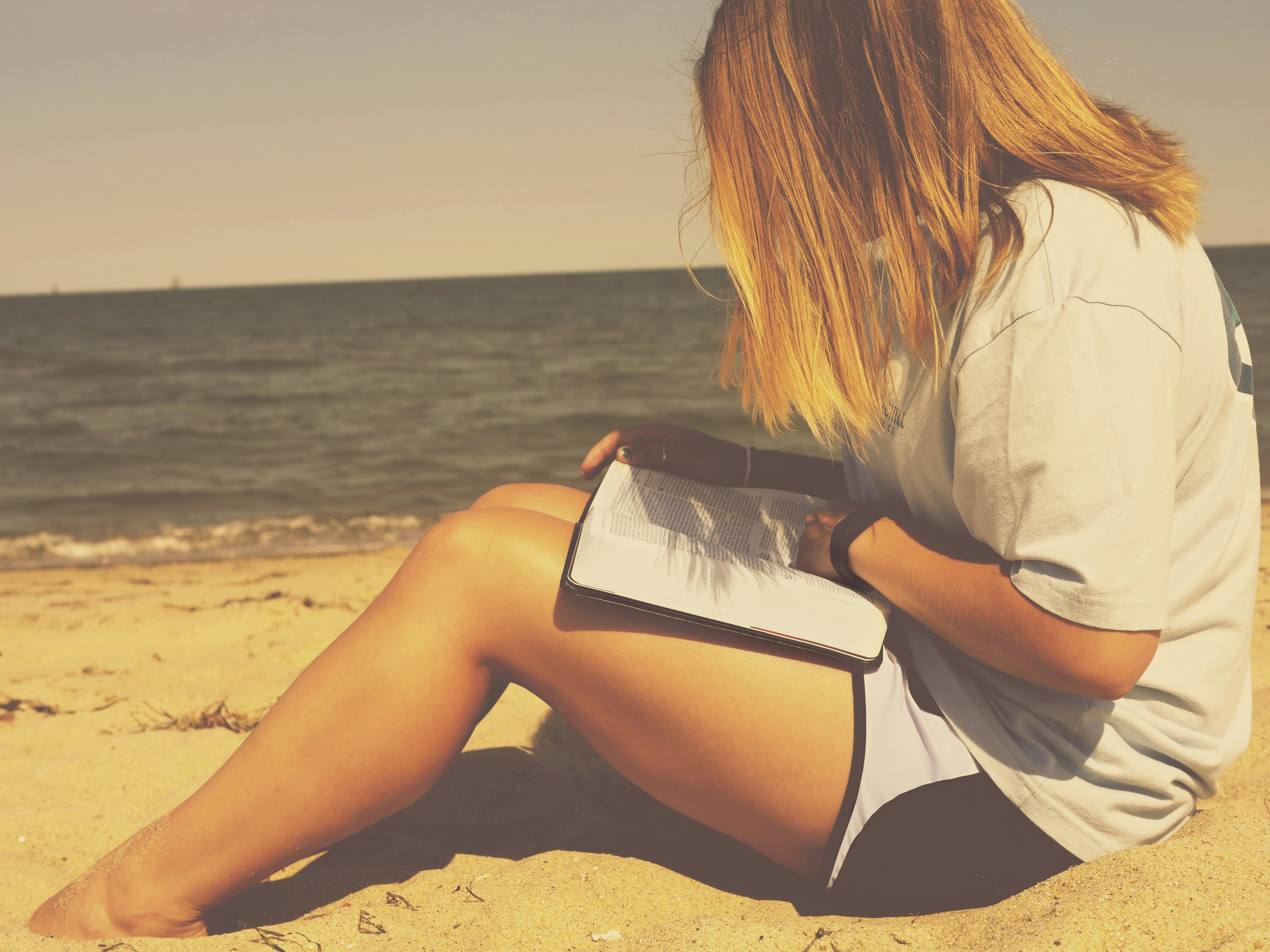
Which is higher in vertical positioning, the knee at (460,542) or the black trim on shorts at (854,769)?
the knee at (460,542)

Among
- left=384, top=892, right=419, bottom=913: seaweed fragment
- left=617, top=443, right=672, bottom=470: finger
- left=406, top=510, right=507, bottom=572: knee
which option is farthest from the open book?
left=384, top=892, right=419, bottom=913: seaweed fragment

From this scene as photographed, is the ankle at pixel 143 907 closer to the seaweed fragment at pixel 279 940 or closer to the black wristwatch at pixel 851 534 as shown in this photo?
the seaweed fragment at pixel 279 940

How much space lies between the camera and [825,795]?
1.16 m

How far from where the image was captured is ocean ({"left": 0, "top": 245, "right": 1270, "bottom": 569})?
5.79 metres


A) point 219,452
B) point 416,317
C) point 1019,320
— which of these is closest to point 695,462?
point 1019,320

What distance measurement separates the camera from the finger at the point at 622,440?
180 centimetres

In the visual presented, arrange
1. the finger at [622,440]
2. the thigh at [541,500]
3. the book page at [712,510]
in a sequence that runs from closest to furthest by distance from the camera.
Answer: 1. the book page at [712,510]
2. the thigh at [541,500]
3. the finger at [622,440]

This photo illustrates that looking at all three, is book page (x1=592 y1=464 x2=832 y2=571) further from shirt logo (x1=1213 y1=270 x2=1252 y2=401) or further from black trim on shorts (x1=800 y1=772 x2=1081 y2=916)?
shirt logo (x1=1213 y1=270 x2=1252 y2=401)

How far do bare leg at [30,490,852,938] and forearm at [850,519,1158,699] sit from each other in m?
0.16

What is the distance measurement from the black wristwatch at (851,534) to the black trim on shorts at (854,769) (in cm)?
14

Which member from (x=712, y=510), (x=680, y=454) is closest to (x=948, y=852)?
(x=712, y=510)

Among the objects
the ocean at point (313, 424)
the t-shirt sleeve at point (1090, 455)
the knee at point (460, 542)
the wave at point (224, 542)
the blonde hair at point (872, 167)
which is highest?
the blonde hair at point (872, 167)

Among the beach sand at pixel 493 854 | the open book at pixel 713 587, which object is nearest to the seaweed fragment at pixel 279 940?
the beach sand at pixel 493 854

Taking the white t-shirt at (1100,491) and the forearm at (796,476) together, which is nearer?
the white t-shirt at (1100,491)
